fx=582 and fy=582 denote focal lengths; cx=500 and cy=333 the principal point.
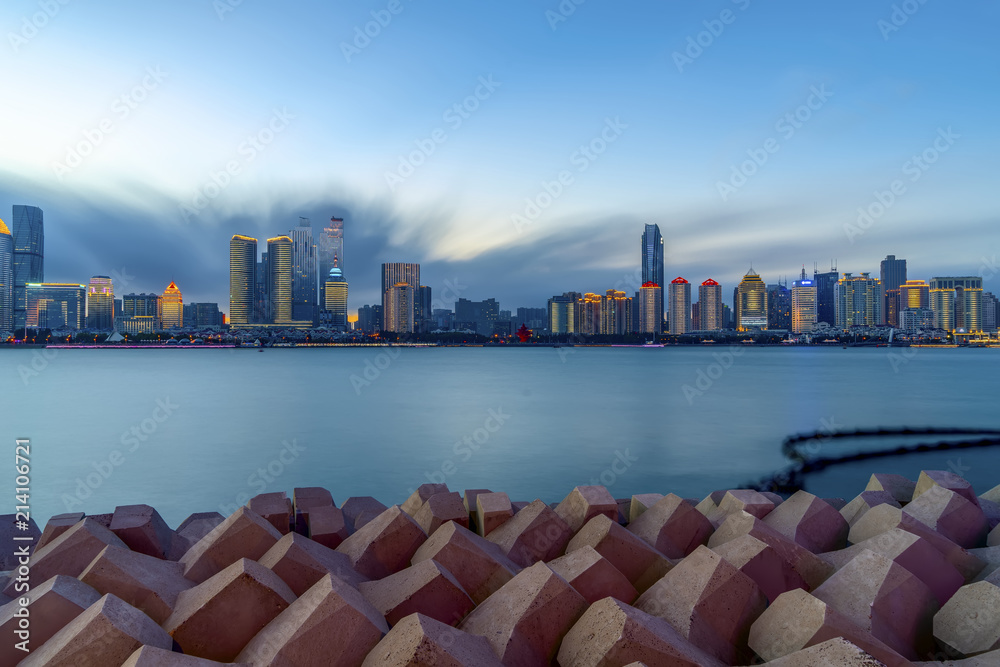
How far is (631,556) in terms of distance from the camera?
3.72 metres

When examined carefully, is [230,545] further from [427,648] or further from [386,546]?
[427,648]

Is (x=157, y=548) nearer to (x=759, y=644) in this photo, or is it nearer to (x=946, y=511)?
(x=759, y=644)

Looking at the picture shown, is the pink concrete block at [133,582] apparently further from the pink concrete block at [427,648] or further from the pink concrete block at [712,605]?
the pink concrete block at [712,605]

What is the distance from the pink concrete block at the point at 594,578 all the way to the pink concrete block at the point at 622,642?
0.48 m

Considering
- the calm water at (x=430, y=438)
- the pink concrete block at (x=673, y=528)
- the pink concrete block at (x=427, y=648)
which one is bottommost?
the calm water at (x=430, y=438)

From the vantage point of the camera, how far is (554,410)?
2497 centimetres

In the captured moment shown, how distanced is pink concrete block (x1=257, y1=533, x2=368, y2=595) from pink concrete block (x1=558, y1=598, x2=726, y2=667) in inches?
54.6

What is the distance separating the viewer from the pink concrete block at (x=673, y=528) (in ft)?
14.3

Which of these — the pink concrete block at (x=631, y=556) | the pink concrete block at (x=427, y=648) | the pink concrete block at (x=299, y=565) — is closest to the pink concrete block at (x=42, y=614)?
the pink concrete block at (x=299, y=565)

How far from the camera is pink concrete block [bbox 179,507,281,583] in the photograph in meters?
3.70

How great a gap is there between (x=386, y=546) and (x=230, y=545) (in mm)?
1019

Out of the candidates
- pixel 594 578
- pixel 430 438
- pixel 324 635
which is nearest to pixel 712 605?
pixel 594 578

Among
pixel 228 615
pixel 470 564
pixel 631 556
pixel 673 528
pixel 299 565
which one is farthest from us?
pixel 673 528

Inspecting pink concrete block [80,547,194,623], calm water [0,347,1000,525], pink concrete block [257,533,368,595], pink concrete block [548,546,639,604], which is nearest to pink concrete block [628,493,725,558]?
pink concrete block [548,546,639,604]
